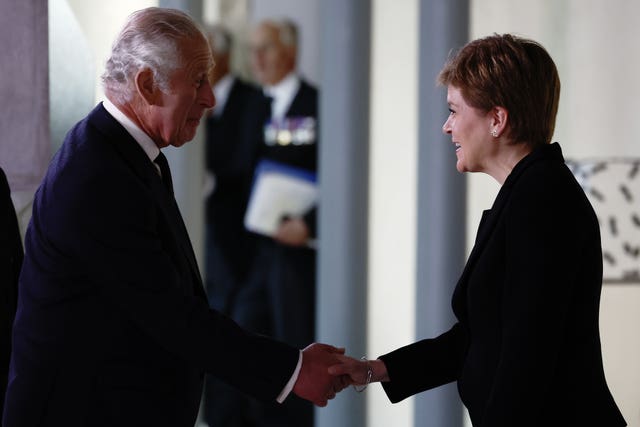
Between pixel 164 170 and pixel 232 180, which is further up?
pixel 164 170

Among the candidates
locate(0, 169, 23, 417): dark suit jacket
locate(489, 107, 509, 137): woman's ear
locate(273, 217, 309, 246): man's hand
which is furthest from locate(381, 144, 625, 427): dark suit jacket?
locate(273, 217, 309, 246): man's hand

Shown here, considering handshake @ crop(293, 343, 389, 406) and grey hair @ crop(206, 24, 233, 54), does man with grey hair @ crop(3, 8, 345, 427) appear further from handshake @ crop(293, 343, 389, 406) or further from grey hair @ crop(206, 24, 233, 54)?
grey hair @ crop(206, 24, 233, 54)

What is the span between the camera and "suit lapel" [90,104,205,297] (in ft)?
8.14

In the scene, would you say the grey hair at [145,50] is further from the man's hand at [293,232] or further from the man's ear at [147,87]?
the man's hand at [293,232]

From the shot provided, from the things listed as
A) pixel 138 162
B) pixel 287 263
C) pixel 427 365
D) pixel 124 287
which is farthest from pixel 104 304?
pixel 287 263

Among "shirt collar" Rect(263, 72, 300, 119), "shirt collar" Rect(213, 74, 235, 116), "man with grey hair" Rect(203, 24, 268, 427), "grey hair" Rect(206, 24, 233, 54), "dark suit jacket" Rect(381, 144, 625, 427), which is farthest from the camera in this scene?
"grey hair" Rect(206, 24, 233, 54)

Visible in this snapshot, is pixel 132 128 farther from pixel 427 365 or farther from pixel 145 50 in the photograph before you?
pixel 427 365

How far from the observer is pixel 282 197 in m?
6.31

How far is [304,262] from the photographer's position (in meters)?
6.44

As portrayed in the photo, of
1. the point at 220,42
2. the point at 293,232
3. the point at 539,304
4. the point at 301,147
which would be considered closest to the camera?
the point at 539,304

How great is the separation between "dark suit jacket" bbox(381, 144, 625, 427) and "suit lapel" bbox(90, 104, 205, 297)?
0.68 m

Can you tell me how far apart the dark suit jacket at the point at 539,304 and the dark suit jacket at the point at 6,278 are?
3.69 ft

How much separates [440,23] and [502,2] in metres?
0.24

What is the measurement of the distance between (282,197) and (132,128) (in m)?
3.76
